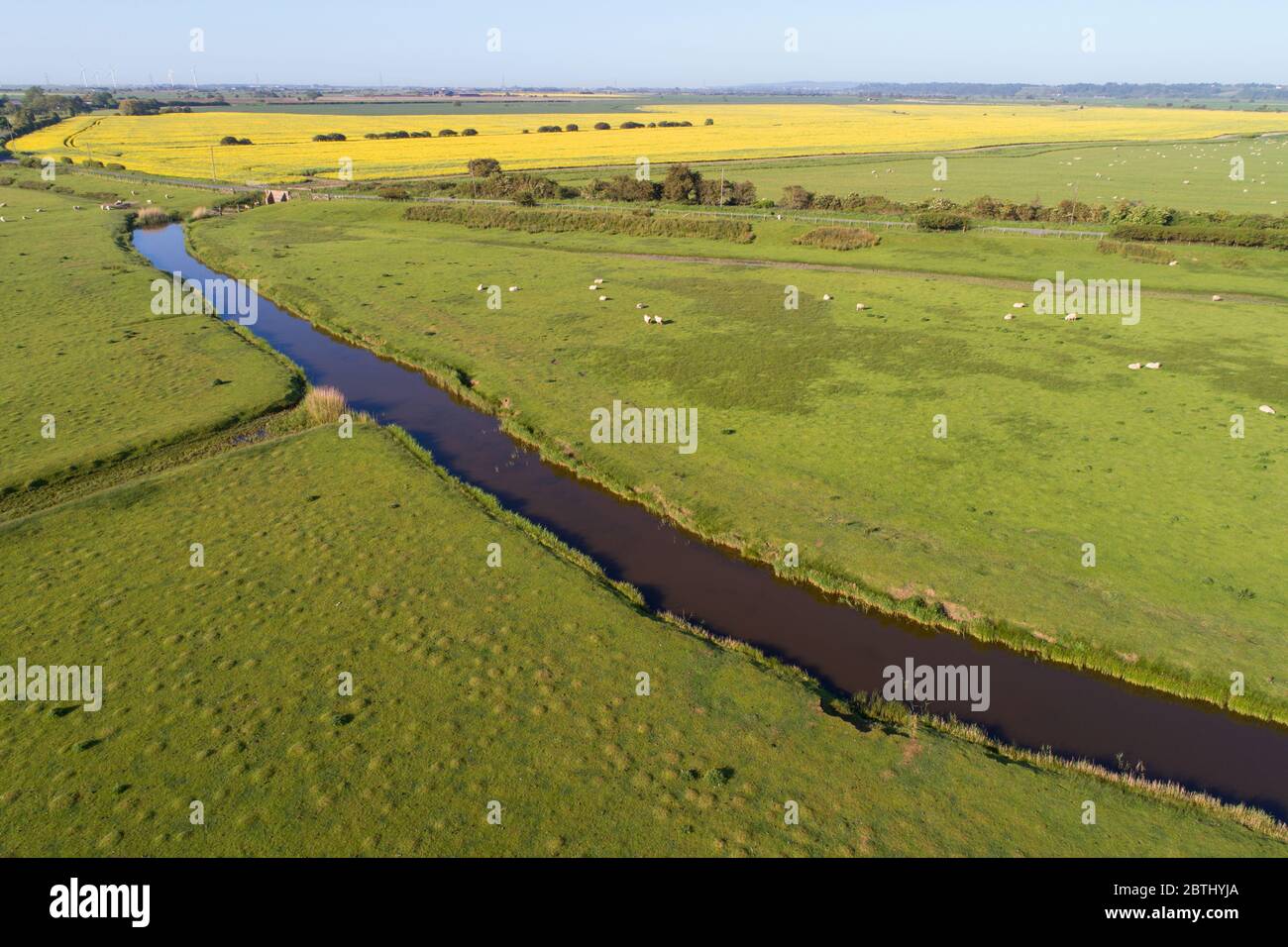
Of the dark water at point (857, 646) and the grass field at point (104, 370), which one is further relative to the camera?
the grass field at point (104, 370)

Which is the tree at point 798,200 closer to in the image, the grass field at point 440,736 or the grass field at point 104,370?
the grass field at point 104,370

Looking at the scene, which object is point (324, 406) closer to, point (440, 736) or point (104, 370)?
point (104, 370)

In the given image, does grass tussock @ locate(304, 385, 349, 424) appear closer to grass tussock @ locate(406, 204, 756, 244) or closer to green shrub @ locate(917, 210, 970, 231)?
grass tussock @ locate(406, 204, 756, 244)

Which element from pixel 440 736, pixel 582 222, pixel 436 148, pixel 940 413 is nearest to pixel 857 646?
pixel 440 736

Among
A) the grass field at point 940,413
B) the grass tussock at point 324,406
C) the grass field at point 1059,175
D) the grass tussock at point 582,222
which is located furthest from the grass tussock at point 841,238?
the grass tussock at point 324,406

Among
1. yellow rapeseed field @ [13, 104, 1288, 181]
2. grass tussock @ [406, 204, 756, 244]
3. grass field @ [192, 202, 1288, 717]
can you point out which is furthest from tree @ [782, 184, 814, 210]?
yellow rapeseed field @ [13, 104, 1288, 181]
